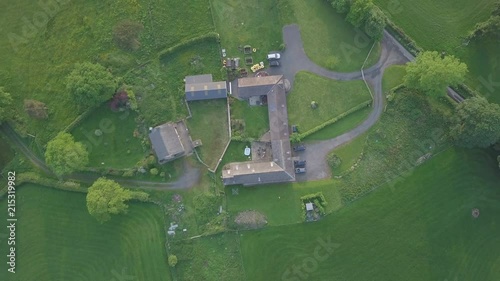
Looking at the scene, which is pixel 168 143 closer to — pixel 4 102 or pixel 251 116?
pixel 251 116

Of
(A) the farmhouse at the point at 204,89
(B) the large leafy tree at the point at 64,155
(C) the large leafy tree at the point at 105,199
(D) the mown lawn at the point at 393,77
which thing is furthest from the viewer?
(D) the mown lawn at the point at 393,77

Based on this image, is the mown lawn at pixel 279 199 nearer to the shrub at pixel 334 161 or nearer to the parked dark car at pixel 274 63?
the shrub at pixel 334 161

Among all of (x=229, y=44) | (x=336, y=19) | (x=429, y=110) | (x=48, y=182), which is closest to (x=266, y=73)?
(x=229, y=44)

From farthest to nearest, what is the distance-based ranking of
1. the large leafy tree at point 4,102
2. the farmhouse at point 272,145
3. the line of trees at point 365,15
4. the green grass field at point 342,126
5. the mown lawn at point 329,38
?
the mown lawn at point 329,38 → the green grass field at point 342,126 → the large leafy tree at point 4,102 → the farmhouse at point 272,145 → the line of trees at point 365,15

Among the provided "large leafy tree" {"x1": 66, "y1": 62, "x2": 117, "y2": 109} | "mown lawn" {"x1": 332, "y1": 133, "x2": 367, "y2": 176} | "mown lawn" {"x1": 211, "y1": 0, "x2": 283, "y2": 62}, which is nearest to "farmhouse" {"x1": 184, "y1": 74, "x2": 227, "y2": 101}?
"mown lawn" {"x1": 211, "y1": 0, "x2": 283, "y2": 62}

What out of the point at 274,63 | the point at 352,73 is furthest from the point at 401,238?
the point at 274,63

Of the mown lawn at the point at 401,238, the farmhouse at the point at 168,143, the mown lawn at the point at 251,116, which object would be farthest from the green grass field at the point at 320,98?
the farmhouse at the point at 168,143

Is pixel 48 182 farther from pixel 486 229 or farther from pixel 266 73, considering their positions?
pixel 486 229
